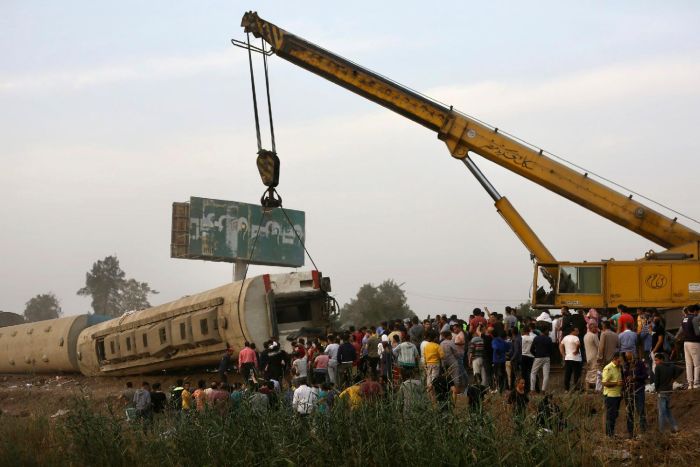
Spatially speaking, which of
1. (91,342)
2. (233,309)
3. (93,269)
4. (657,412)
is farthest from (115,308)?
(657,412)

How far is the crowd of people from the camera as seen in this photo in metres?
15.5

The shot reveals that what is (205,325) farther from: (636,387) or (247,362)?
(636,387)

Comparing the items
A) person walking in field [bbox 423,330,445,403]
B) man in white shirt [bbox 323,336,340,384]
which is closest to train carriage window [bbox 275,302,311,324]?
man in white shirt [bbox 323,336,340,384]

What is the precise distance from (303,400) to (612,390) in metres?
4.93

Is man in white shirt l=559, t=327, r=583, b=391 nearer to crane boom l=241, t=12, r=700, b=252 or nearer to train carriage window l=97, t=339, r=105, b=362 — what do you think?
crane boom l=241, t=12, r=700, b=252

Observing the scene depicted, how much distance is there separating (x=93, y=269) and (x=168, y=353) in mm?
94867

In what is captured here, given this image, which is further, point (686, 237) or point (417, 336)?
point (686, 237)

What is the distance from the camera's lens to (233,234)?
5312 centimetres

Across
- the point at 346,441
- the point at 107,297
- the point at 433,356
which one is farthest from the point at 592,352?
the point at 107,297

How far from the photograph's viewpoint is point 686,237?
26.3 m

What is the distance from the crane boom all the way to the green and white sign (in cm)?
2200

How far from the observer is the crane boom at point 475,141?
87.7ft

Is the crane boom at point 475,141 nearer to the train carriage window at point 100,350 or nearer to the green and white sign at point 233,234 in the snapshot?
the train carriage window at point 100,350

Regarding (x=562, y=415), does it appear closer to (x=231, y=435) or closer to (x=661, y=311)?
(x=231, y=435)
